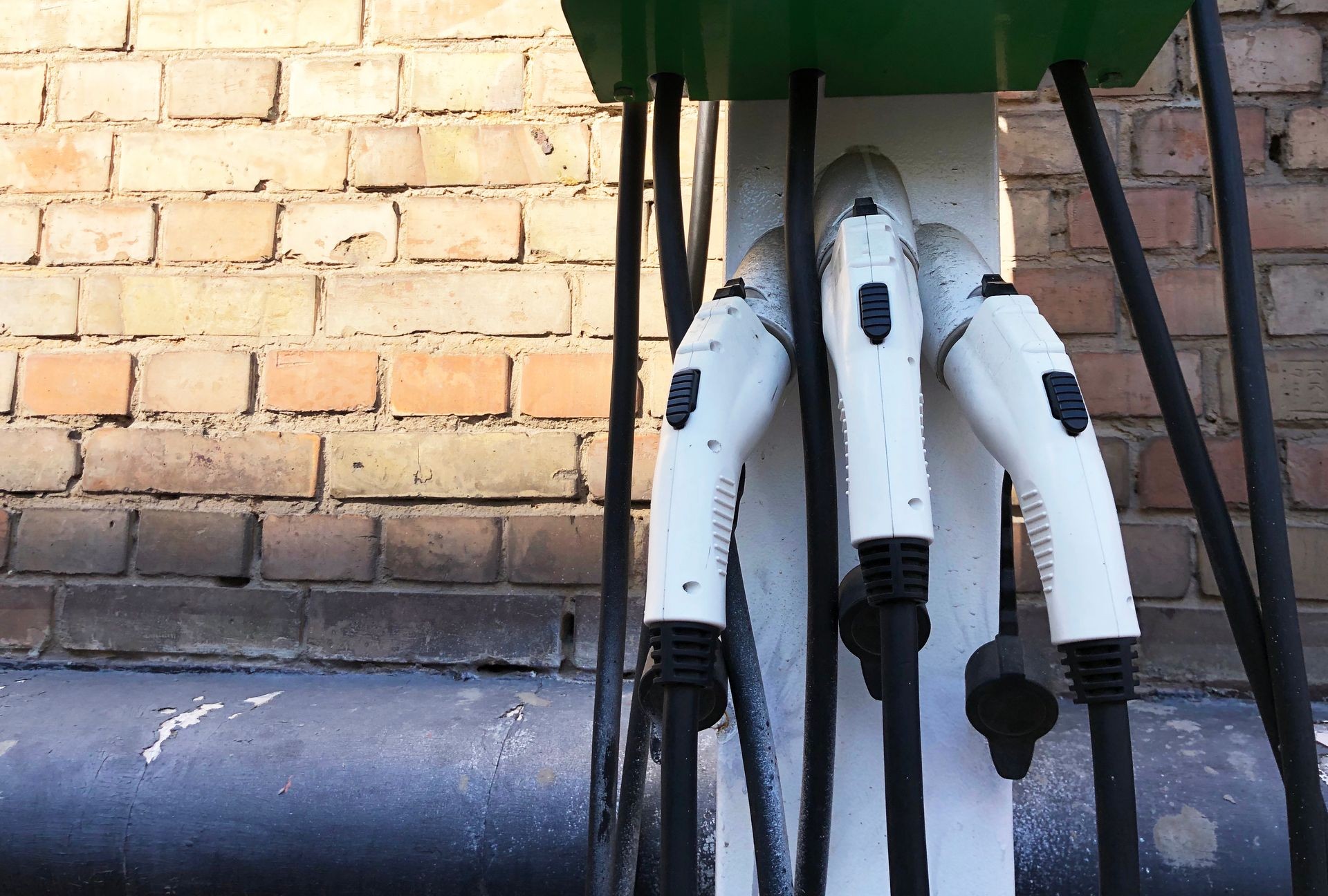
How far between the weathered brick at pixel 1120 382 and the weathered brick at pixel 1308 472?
0.09 metres

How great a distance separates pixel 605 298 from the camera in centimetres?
91

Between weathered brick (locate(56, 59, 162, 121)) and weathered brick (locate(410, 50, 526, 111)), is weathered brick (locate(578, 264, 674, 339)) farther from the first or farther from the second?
weathered brick (locate(56, 59, 162, 121))

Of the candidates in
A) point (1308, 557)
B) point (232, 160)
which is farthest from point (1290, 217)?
point (232, 160)

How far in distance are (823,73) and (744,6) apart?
6cm

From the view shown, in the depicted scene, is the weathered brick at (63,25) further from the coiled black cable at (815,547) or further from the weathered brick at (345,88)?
the coiled black cable at (815,547)

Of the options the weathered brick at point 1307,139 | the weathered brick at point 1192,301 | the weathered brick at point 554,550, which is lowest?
the weathered brick at point 554,550

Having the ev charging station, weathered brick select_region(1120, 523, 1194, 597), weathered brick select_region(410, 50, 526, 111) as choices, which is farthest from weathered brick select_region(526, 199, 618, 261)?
weathered brick select_region(1120, 523, 1194, 597)

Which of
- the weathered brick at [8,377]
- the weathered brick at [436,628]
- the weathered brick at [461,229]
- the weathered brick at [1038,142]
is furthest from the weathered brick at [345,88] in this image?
the weathered brick at [1038,142]

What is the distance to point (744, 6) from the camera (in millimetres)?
372

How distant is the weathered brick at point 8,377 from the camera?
94cm

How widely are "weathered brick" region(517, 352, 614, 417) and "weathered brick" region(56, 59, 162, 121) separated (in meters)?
0.48

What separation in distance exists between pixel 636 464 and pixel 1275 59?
710mm

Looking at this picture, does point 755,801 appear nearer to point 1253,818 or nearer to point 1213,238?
point 1253,818

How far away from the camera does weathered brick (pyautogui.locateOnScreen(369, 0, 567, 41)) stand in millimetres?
935
